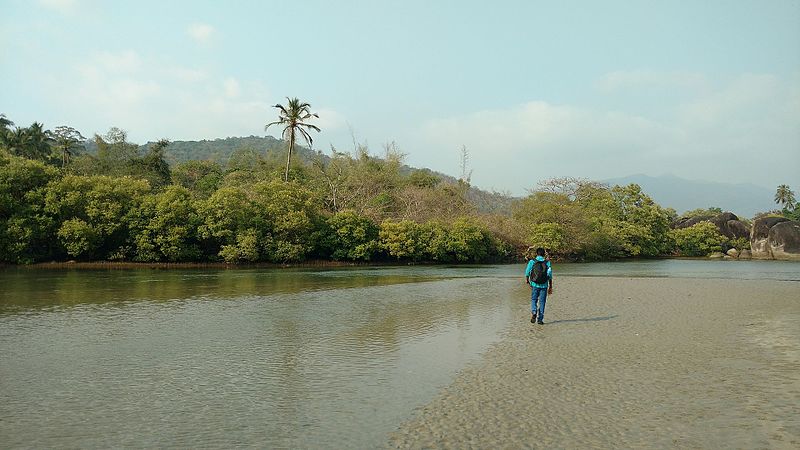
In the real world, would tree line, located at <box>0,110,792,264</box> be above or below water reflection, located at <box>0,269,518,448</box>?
above

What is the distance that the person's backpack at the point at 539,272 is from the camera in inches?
570

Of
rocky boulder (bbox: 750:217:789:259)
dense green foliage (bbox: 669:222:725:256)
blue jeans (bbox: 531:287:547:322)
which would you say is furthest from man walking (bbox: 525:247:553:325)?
dense green foliage (bbox: 669:222:725:256)

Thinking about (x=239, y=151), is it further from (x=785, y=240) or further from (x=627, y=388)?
(x=627, y=388)

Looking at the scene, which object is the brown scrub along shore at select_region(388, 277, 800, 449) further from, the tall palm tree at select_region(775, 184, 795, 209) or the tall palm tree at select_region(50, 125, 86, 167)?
the tall palm tree at select_region(775, 184, 795, 209)

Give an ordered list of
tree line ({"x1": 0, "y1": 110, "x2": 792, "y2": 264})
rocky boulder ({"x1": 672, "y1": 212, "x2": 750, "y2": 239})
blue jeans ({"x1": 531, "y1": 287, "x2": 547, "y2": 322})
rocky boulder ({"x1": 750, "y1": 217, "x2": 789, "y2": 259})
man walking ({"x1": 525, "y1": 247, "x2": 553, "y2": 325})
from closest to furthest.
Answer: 1. man walking ({"x1": 525, "y1": 247, "x2": 553, "y2": 325})
2. blue jeans ({"x1": 531, "y1": 287, "x2": 547, "y2": 322})
3. tree line ({"x1": 0, "y1": 110, "x2": 792, "y2": 264})
4. rocky boulder ({"x1": 750, "y1": 217, "x2": 789, "y2": 259})
5. rocky boulder ({"x1": 672, "y1": 212, "x2": 750, "y2": 239})

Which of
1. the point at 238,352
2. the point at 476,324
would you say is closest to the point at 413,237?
the point at 476,324

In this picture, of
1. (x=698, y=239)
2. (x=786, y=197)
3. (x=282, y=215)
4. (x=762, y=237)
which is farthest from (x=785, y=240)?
(x=282, y=215)

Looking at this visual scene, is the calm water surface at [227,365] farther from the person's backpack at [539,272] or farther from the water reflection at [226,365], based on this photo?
the person's backpack at [539,272]

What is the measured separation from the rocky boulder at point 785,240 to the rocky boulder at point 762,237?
69 cm

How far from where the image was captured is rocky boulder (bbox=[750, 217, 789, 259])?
237 ft

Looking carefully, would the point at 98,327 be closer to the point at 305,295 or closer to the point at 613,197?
the point at 305,295

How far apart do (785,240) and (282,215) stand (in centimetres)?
6440

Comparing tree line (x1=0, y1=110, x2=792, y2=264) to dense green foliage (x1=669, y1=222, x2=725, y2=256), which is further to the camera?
dense green foliage (x1=669, y1=222, x2=725, y2=256)

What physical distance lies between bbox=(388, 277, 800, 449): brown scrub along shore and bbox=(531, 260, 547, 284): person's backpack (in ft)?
4.57
